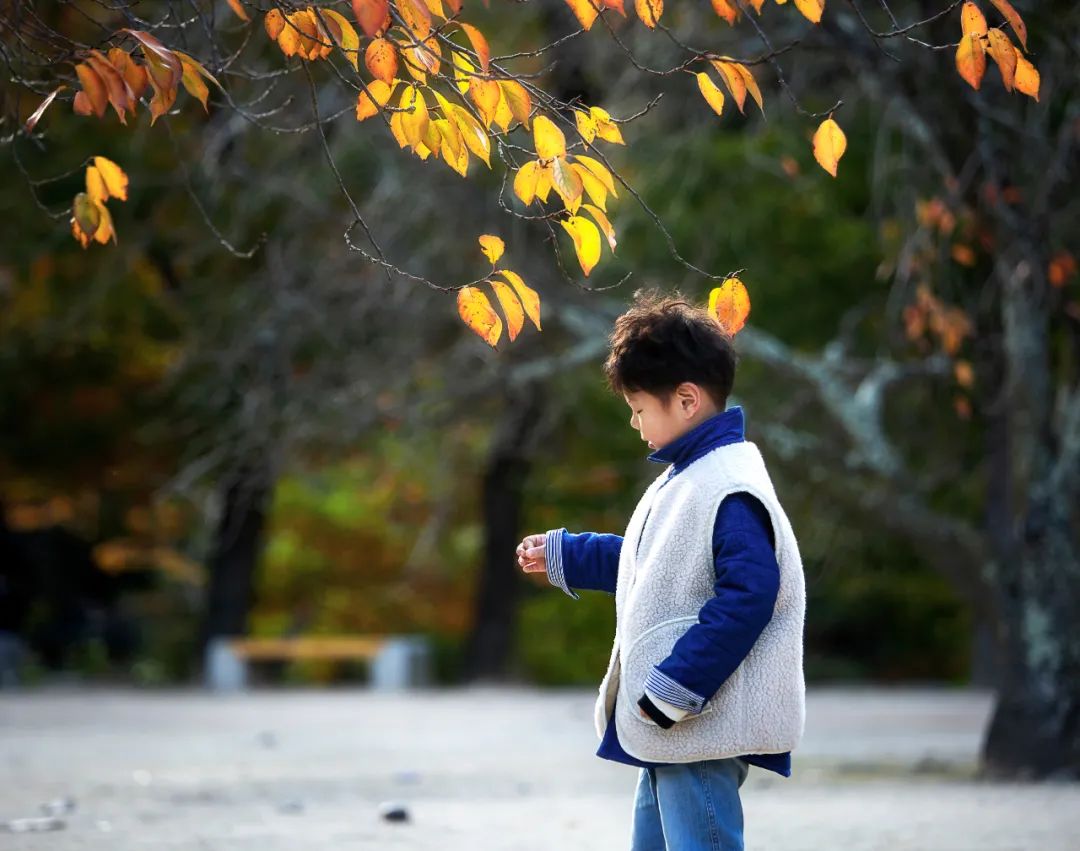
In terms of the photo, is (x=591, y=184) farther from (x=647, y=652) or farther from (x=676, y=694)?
(x=676, y=694)

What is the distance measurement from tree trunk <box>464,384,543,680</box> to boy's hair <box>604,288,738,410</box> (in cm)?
1932

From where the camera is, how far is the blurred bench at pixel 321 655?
24266mm

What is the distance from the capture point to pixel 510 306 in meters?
4.50

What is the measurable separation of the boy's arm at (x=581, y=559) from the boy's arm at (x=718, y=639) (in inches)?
24.4

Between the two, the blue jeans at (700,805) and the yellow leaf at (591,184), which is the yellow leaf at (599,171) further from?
the blue jeans at (700,805)

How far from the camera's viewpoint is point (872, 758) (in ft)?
40.4

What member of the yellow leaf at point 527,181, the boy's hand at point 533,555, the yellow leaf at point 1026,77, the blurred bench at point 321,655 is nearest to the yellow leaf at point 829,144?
the yellow leaf at point 1026,77

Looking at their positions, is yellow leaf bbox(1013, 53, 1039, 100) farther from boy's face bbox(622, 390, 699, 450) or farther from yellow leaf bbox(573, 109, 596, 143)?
boy's face bbox(622, 390, 699, 450)

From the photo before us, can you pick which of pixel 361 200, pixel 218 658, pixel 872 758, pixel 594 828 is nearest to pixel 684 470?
pixel 594 828

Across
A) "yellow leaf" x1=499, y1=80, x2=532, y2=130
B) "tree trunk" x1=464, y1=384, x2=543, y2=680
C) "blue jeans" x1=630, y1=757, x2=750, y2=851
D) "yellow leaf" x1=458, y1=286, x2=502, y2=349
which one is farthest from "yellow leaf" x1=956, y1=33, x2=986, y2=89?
"tree trunk" x1=464, y1=384, x2=543, y2=680

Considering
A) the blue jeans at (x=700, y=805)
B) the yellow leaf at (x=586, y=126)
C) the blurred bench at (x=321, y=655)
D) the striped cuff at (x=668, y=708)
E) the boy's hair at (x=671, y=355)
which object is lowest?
the blurred bench at (x=321, y=655)

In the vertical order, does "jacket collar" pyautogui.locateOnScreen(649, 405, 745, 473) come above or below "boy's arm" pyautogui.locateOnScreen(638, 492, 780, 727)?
above

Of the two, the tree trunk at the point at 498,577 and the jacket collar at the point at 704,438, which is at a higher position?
the jacket collar at the point at 704,438

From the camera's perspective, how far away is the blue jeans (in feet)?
13.1
